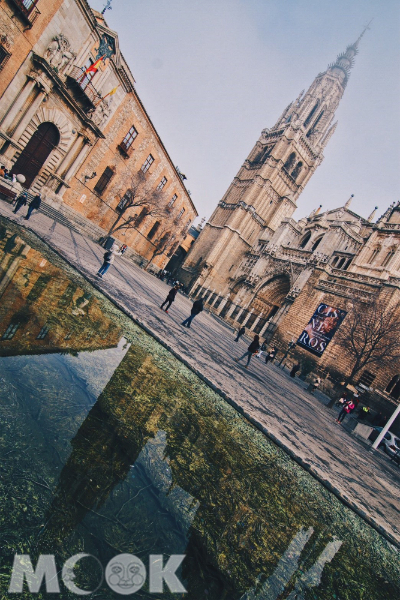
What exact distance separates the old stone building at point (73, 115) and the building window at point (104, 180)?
0.26 feet

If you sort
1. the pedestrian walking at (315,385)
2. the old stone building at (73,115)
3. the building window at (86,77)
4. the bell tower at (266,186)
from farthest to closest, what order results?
the bell tower at (266,186) < the pedestrian walking at (315,385) < the building window at (86,77) < the old stone building at (73,115)

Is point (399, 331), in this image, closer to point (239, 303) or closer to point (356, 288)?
point (356, 288)

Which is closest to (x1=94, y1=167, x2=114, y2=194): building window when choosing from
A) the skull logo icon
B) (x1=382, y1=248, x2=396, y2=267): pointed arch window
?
(x1=382, y1=248, x2=396, y2=267): pointed arch window

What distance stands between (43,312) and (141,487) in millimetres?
2507

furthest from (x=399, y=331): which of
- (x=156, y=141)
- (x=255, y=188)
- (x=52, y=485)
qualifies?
(x=255, y=188)

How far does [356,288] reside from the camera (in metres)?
21.1

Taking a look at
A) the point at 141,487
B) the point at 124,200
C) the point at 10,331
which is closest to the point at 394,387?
the point at 141,487

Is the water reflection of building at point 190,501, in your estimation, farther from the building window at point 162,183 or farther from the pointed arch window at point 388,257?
the building window at point 162,183

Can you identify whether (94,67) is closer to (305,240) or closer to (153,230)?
(153,230)

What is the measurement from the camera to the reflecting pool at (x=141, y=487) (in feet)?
4.09

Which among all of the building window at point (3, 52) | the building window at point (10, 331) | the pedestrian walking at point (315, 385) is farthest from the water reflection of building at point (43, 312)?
the pedestrian walking at point (315, 385)

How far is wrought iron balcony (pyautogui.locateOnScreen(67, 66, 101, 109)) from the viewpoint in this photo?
51.9 feet

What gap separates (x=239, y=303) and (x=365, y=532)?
29.2 meters

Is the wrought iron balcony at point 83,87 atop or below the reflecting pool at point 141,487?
atop
